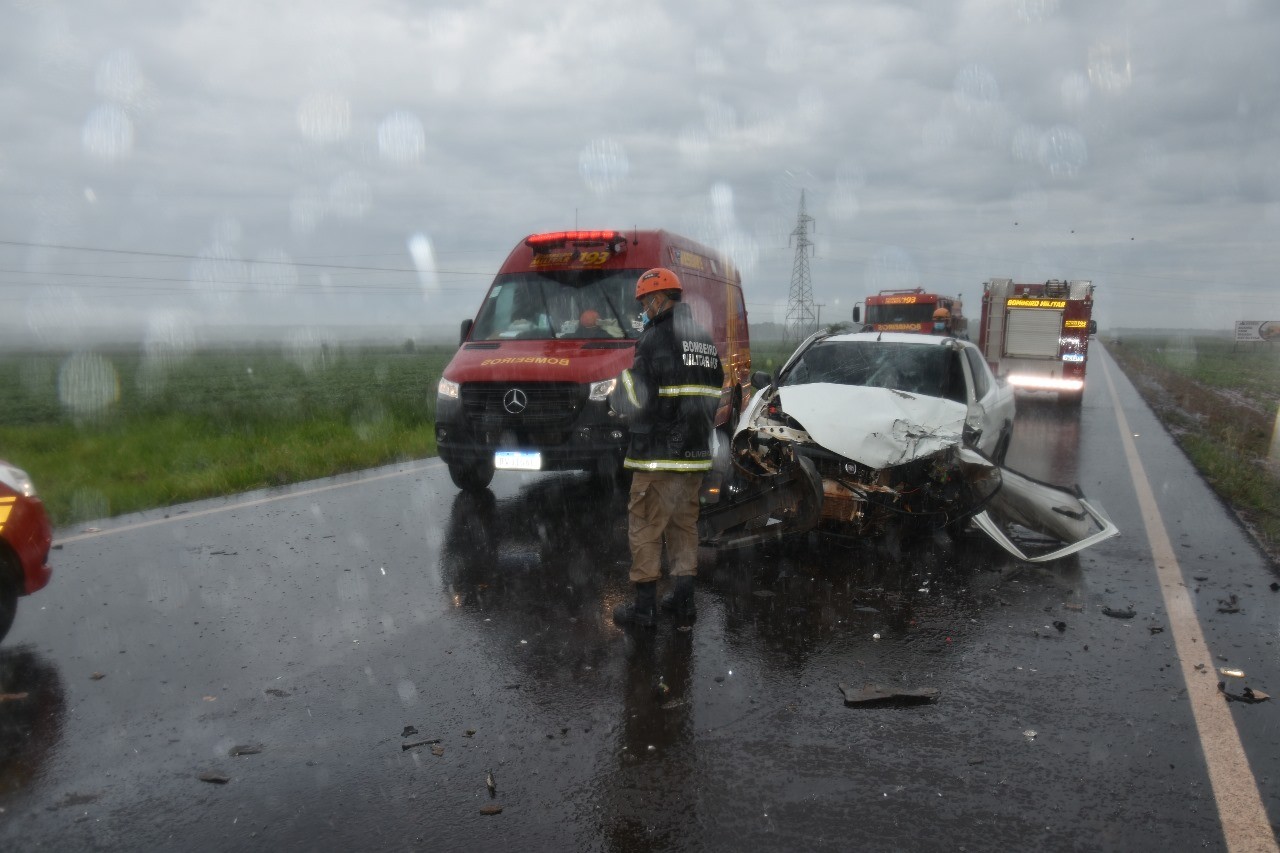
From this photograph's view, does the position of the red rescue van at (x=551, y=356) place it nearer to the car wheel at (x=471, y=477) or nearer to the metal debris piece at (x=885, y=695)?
the car wheel at (x=471, y=477)

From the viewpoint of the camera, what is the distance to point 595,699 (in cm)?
437

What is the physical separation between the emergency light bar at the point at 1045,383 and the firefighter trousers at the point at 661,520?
18096 millimetres

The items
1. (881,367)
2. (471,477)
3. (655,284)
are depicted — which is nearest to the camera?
(655,284)

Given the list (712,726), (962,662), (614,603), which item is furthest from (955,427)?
(712,726)

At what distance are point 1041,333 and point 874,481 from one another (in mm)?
18641

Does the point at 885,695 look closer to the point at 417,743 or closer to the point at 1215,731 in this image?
the point at 1215,731

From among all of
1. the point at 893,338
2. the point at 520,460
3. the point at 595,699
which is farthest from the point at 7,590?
the point at 893,338

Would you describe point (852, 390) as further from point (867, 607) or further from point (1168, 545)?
point (1168, 545)

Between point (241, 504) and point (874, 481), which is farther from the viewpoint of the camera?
point (241, 504)

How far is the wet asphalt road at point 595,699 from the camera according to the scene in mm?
3340

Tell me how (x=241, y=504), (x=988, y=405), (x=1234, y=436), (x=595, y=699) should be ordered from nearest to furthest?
(x=595, y=699)
(x=988, y=405)
(x=241, y=504)
(x=1234, y=436)

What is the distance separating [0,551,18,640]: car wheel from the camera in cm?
488

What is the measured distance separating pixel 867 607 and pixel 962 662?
37.9 inches

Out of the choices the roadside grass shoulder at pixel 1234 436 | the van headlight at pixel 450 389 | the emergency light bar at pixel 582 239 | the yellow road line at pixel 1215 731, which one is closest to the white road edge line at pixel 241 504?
the van headlight at pixel 450 389
